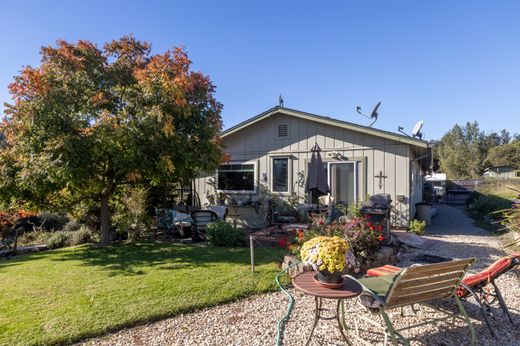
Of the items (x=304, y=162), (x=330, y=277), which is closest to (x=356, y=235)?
(x=330, y=277)

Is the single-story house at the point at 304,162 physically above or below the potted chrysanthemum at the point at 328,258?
above

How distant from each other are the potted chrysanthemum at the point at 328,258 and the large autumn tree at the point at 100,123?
461 cm

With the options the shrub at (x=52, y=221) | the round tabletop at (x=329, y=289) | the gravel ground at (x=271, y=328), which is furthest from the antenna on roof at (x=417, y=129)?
the shrub at (x=52, y=221)

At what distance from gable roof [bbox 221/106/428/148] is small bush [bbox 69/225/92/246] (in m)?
5.61

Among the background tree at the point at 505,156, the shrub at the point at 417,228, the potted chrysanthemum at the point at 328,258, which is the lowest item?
the shrub at the point at 417,228

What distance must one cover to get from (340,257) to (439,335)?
1.60 meters

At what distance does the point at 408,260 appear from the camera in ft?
19.2

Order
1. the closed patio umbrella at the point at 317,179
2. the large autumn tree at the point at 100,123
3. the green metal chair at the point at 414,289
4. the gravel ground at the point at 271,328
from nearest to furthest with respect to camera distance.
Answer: the green metal chair at the point at 414,289
the gravel ground at the point at 271,328
the large autumn tree at the point at 100,123
the closed patio umbrella at the point at 317,179

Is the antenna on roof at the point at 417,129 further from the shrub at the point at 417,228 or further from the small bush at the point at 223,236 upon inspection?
the small bush at the point at 223,236

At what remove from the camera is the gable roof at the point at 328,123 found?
28.5 feet

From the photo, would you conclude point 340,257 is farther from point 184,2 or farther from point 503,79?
point 503,79

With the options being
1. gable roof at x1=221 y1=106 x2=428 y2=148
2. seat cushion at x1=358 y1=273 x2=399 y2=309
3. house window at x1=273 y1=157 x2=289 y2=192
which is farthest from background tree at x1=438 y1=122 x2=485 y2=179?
seat cushion at x1=358 y1=273 x2=399 y2=309

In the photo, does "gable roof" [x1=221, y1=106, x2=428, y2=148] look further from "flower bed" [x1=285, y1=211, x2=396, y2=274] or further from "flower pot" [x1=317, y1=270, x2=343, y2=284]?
"flower pot" [x1=317, y1=270, x2=343, y2=284]

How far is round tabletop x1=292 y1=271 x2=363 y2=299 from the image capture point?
7.91 ft
